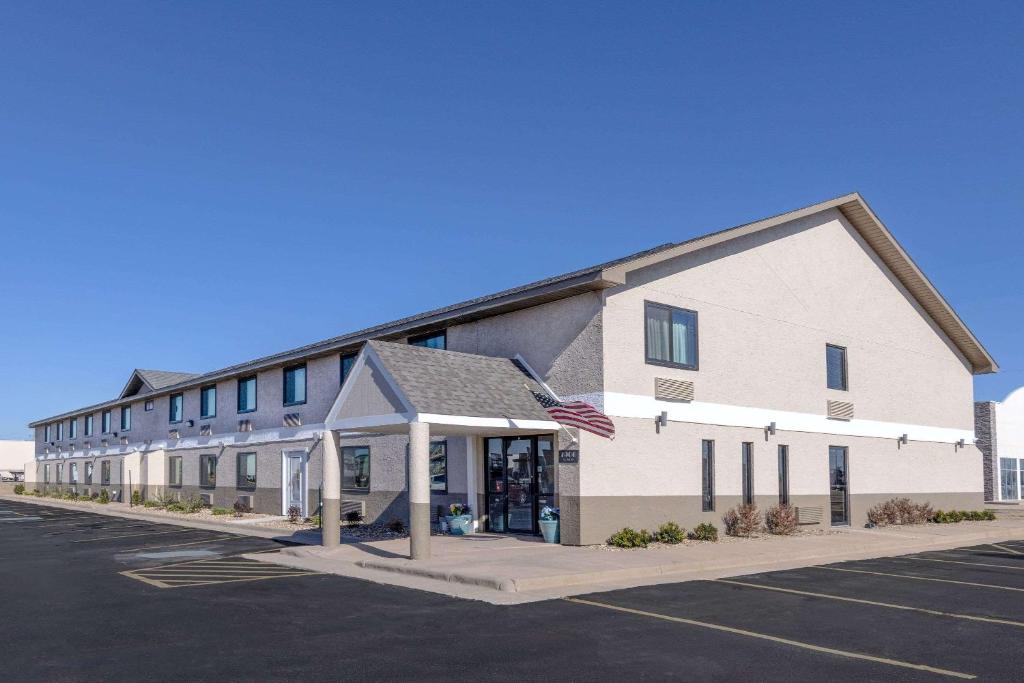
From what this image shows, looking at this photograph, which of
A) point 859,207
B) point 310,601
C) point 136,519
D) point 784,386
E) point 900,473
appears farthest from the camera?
point 136,519

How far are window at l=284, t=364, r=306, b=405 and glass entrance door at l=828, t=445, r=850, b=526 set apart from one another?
16275 mm

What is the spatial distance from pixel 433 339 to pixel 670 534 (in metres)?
8.41

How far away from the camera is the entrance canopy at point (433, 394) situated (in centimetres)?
1707

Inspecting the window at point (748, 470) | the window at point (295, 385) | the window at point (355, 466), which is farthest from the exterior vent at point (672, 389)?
the window at point (295, 385)

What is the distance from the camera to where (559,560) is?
52.1ft

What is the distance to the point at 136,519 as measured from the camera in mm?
32125

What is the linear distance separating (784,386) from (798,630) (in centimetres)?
1413

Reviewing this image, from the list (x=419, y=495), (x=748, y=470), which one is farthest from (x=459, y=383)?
(x=748, y=470)

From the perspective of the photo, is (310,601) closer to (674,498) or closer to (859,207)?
(674,498)

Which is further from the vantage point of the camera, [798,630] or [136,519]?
[136,519]

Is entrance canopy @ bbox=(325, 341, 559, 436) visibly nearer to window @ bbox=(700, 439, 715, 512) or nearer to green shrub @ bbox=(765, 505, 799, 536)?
window @ bbox=(700, 439, 715, 512)

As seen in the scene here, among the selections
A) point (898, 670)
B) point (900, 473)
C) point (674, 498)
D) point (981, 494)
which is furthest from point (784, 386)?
point (898, 670)

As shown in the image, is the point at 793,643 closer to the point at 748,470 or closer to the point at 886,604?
the point at 886,604

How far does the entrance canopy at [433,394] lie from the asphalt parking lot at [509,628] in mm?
3486
